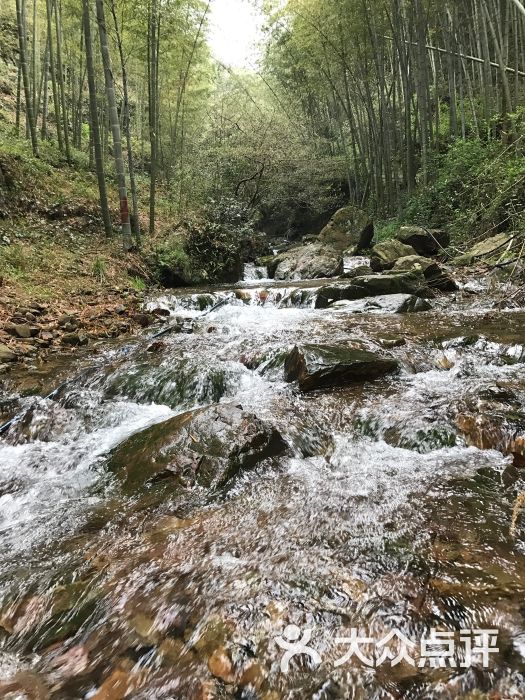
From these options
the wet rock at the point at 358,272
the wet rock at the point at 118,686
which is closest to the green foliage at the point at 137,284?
the wet rock at the point at 358,272

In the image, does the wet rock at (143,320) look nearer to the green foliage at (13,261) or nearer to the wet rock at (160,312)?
the wet rock at (160,312)

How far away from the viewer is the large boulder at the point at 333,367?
14.0 feet

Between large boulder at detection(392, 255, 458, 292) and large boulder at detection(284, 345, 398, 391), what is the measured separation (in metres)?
3.50

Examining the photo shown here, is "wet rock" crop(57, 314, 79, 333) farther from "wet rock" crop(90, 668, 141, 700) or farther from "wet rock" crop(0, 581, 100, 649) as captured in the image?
"wet rock" crop(90, 668, 141, 700)

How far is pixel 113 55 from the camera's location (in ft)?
43.8

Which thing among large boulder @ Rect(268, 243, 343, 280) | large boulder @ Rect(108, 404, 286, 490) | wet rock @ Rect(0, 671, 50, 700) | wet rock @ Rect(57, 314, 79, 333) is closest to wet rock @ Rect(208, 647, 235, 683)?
wet rock @ Rect(0, 671, 50, 700)

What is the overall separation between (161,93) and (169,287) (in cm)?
962

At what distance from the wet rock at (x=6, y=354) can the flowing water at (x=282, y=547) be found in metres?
0.77

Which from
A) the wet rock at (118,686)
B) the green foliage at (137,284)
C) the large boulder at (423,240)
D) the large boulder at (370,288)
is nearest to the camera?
the wet rock at (118,686)

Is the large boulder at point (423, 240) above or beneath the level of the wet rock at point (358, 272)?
above

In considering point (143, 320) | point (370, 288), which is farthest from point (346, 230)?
point (143, 320)

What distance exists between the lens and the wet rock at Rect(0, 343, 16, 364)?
16.5ft

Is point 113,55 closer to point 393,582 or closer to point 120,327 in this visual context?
point 120,327

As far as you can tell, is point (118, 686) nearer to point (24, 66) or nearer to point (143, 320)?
point (143, 320)
